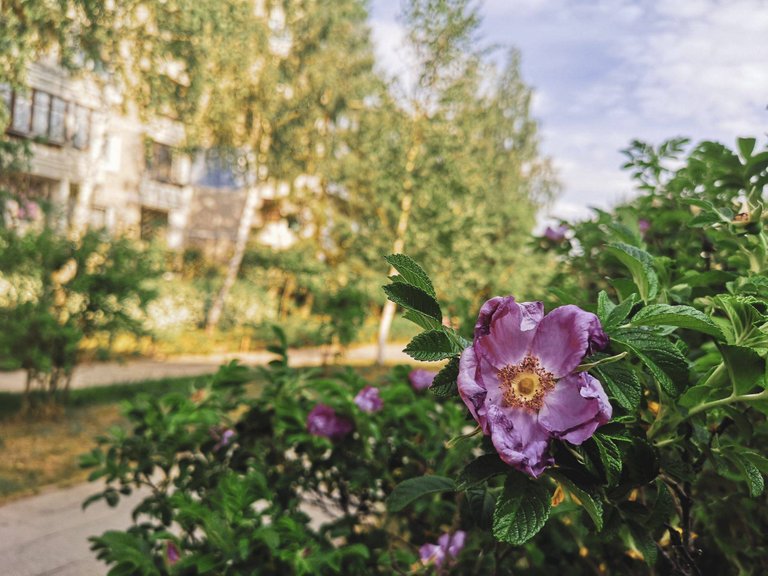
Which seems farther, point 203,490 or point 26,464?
point 26,464

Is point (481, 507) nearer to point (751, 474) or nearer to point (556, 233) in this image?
point (751, 474)

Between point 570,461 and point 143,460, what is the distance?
139 centimetres

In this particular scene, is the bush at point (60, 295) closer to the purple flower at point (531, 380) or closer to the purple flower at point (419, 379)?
the purple flower at point (419, 379)

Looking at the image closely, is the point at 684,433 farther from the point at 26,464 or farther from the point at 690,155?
the point at 26,464

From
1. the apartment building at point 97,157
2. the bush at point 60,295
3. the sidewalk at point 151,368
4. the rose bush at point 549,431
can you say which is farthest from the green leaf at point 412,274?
the apartment building at point 97,157

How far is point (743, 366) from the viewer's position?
0.67m

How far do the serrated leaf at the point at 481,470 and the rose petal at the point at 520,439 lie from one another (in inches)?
2.3

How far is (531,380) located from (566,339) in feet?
0.19

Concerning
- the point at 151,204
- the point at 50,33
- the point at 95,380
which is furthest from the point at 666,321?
the point at 151,204

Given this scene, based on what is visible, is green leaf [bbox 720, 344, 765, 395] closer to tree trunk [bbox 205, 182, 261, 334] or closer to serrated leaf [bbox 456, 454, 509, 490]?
serrated leaf [bbox 456, 454, 509, 490]

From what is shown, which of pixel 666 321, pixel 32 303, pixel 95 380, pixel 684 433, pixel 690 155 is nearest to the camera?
pixel 666 321

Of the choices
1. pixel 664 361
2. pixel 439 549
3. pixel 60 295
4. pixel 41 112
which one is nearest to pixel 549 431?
pixel 664 361

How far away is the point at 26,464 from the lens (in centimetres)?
516

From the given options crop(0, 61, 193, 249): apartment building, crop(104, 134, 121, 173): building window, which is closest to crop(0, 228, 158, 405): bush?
crop(0, 61, 193, 249): apartment building
